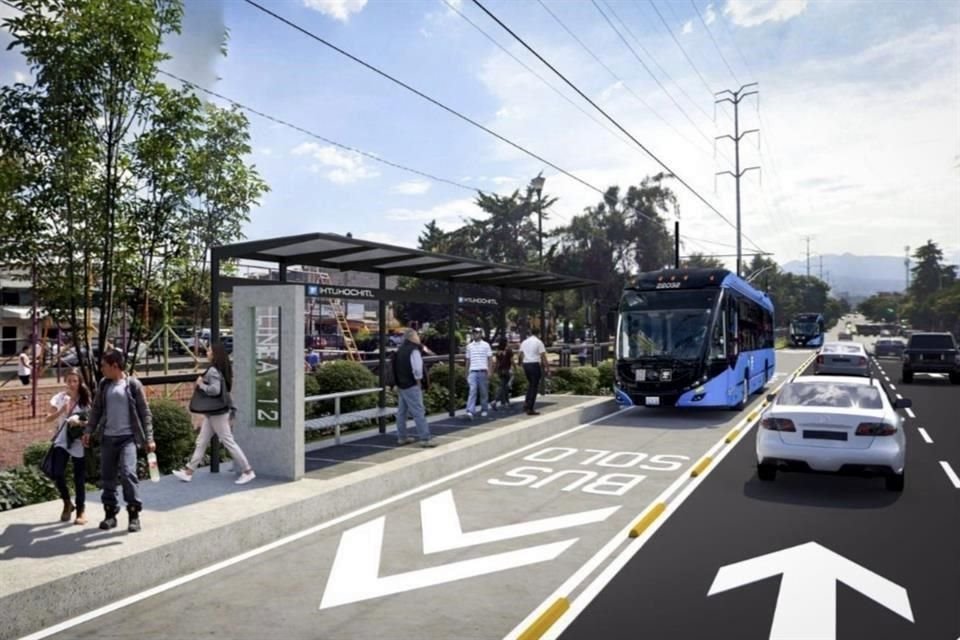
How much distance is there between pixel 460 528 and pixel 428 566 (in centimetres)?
133

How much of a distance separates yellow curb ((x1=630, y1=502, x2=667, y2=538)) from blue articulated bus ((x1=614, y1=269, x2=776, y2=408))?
835 cm

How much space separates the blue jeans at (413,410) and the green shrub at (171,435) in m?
3.25

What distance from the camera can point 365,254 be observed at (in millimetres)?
11664

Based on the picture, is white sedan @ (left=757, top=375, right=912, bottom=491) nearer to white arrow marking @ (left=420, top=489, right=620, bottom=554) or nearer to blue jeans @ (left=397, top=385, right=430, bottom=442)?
white arrow marking @ (left=420, top=489, right=620, bottom=554)

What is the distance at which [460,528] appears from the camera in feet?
26.9

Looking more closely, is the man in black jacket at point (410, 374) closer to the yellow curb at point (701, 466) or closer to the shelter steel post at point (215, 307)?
the shelter steel post at point (215, 307)

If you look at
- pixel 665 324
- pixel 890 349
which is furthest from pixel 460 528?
pixel 890 349

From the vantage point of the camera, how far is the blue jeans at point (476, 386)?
15383mm

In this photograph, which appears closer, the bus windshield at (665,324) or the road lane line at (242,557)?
the road lane line at (242,557)

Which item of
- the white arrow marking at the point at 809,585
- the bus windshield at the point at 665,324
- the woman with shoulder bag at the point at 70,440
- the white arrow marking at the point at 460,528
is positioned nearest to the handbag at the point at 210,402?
the woman with shoulder bag at the point at 70,440

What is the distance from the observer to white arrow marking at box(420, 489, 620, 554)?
25.1 feet

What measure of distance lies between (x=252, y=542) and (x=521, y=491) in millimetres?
3784

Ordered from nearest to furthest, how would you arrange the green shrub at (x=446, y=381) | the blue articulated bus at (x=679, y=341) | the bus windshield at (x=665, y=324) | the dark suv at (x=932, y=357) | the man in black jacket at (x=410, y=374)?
the man in black jacket at (x=410, y=374) → the blue articulated bus at (x=679, y=341) → the bus windshield at (x=665, y=324) → the green shrub at (x=446, y=381) → the dark suv at (x=932, y=357)

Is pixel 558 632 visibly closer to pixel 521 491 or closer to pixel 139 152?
pixel 521 491
